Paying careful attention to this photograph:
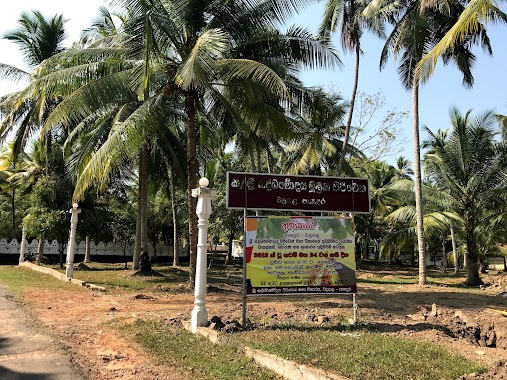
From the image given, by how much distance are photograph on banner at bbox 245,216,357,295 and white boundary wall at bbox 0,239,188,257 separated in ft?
87.8

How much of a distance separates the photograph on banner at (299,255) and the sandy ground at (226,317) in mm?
865

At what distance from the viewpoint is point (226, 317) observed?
9.49 meters

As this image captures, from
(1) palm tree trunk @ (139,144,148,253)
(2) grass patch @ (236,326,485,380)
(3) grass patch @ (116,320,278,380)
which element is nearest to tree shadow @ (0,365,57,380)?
(3) grass patch @ (116,320,278,380)

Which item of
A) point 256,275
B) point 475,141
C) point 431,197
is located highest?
point 475,141

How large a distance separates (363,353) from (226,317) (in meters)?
4.06

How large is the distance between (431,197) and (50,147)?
20.6 m

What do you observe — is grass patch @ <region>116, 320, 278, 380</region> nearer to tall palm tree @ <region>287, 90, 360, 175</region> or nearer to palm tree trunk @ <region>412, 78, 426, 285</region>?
tall palm tree @ <region>287, 90, 360, 175</region>

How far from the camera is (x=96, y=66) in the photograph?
1327cm

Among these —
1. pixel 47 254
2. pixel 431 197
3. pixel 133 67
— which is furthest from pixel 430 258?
pixel 133 67

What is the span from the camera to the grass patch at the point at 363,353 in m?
5.20

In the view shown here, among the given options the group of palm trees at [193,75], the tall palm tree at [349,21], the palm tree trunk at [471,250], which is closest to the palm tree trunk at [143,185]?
the group of palm trees at [193,75]

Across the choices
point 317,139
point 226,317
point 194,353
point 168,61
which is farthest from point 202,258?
point 317,139

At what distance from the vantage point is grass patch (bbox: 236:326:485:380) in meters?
5.20

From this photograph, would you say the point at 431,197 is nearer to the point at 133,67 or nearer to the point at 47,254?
the point at 133,67
